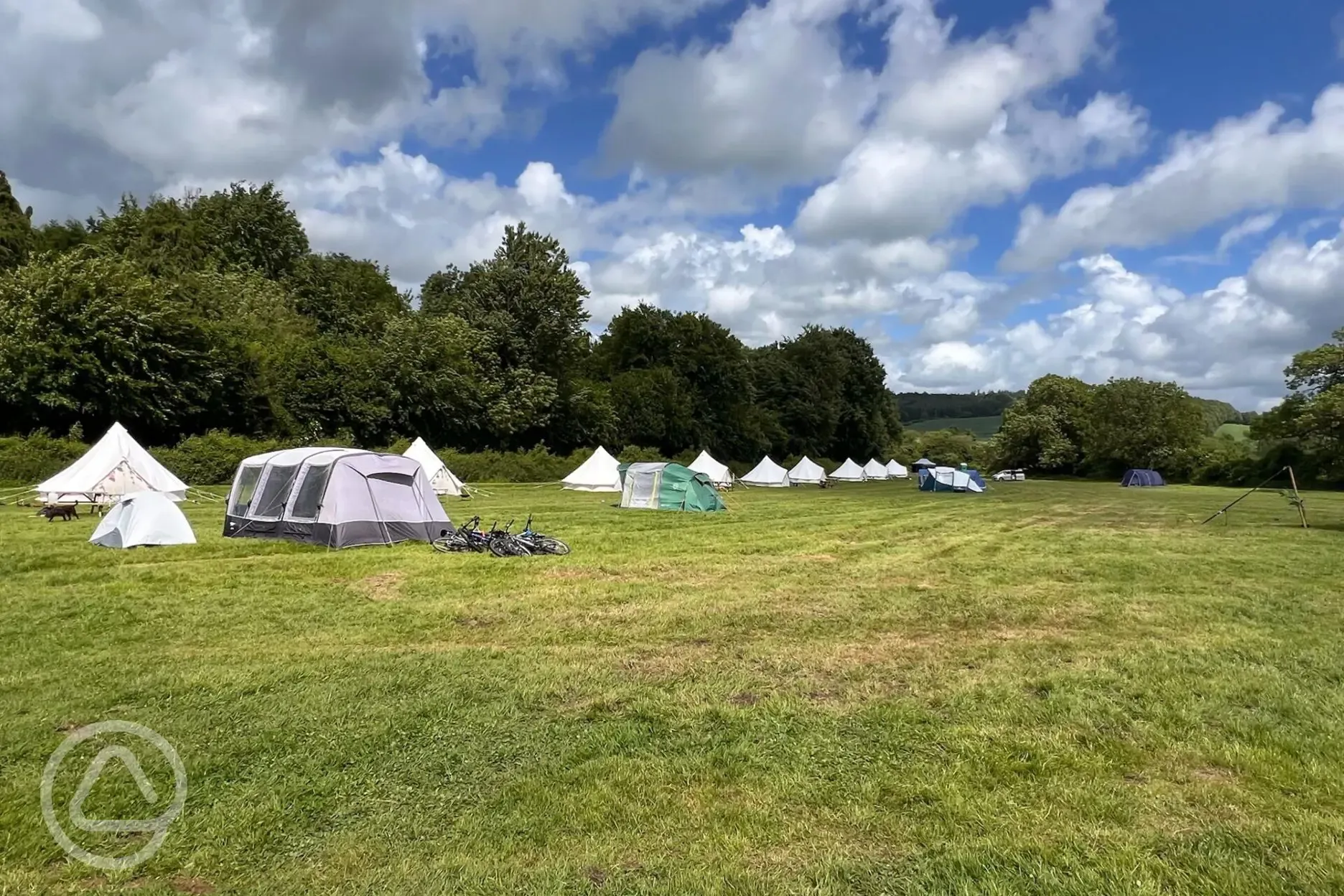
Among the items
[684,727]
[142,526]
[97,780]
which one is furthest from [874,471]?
[97,780]

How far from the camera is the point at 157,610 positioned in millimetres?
8031

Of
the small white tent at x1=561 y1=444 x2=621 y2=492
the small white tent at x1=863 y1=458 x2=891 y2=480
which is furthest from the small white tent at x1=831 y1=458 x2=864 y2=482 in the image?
the small white tent at x1=561 y1=444 x2=621 y2=492

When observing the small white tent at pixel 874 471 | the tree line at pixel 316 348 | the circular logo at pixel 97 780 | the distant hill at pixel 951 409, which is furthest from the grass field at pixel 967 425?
the circular logo at pixel 97 780

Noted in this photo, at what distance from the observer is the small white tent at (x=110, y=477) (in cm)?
1870

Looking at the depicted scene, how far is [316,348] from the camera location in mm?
35531

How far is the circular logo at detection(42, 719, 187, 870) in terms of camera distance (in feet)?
11.1

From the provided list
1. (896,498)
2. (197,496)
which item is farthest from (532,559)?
(896,498)

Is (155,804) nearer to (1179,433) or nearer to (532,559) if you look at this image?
(532,559)

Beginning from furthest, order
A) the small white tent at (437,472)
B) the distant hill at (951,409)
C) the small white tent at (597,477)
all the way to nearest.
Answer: the distant hill at (951,409)
the small white tent at (597,477)
the small white tent at (437,472)

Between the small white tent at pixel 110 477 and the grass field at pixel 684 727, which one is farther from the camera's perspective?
the small white tent at pixel 110 477

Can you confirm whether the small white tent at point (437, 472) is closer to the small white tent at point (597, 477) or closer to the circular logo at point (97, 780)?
the small white tent at point (597, 477)

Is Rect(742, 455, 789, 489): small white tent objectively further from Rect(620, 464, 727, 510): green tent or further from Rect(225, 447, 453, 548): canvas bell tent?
Rect(225, 447, 453, 548): canvas bell tent

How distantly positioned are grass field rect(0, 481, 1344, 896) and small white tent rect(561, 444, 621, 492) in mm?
22561

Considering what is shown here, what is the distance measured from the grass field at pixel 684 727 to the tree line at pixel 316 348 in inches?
818
